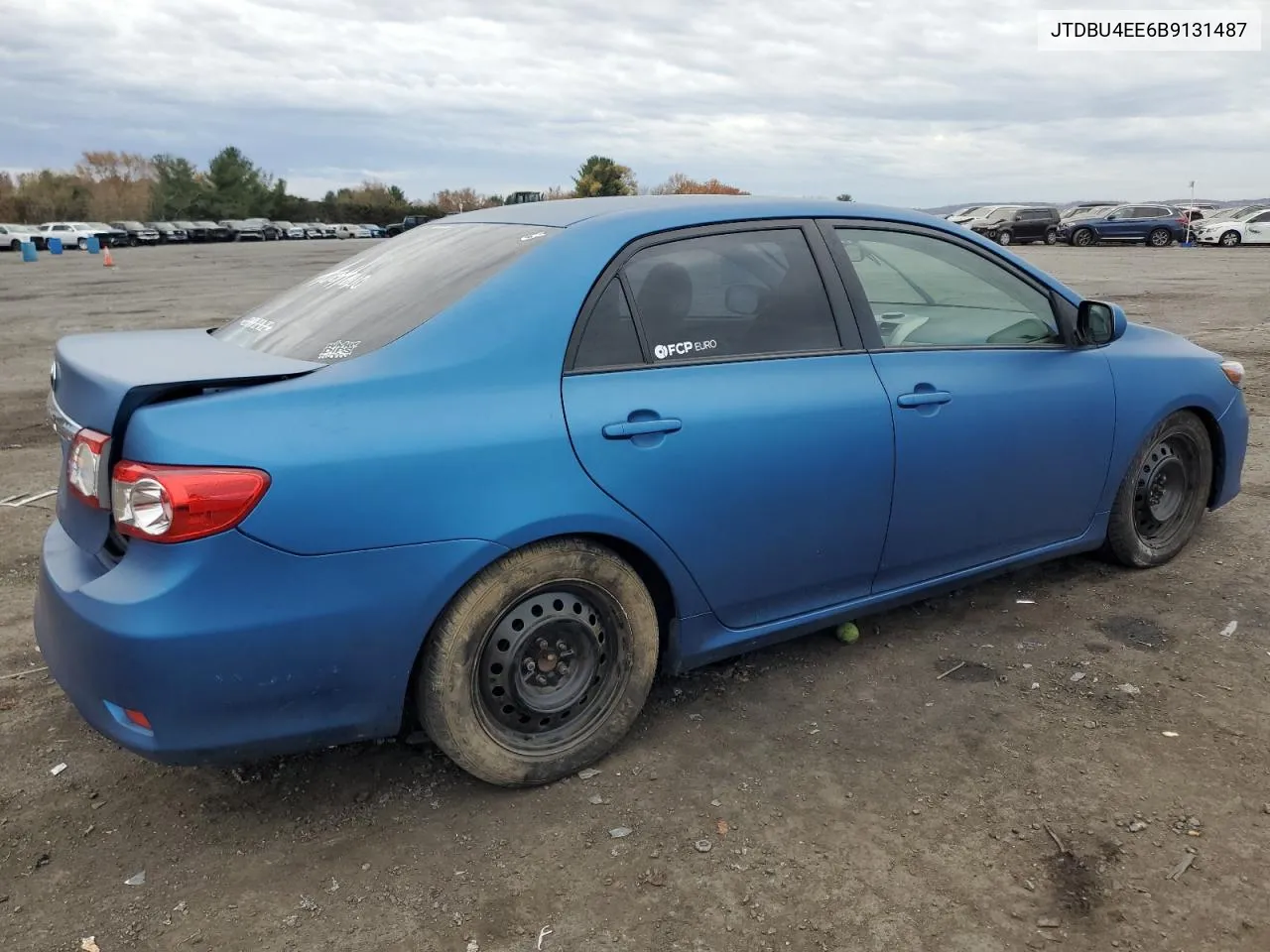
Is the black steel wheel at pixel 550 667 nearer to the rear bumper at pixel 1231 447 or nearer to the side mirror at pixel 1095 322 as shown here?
the side mirror at pixel 1095 322

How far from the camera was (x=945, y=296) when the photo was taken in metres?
3.74

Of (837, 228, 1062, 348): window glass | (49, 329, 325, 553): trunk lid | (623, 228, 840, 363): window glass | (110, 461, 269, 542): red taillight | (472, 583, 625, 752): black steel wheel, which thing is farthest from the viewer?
(837, 228, 1062, 348): window glass

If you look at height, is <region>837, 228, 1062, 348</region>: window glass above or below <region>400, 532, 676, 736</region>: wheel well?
above

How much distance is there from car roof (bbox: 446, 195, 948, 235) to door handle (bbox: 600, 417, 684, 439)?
2.01ft

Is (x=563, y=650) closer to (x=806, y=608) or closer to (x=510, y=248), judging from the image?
(x=806, y=608)

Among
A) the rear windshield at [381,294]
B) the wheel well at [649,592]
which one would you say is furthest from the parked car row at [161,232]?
the wheel well at [649,592]

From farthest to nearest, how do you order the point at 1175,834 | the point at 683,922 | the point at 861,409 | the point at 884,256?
the point at 884,256, the point at 861,409, the point at 1175,834, the point at 683,922

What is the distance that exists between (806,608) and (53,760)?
2346 mm

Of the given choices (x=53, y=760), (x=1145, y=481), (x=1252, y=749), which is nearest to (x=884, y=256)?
(x=1145, y=481)

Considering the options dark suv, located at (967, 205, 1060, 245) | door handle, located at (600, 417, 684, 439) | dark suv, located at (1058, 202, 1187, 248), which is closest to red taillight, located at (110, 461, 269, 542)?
door handle, located at (600, 417, 684, 439)

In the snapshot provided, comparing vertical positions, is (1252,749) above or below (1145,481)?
below

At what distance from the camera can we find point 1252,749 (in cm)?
291

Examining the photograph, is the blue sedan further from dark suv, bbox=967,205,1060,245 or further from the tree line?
the tree line

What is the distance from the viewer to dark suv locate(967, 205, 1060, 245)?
38.5 m
